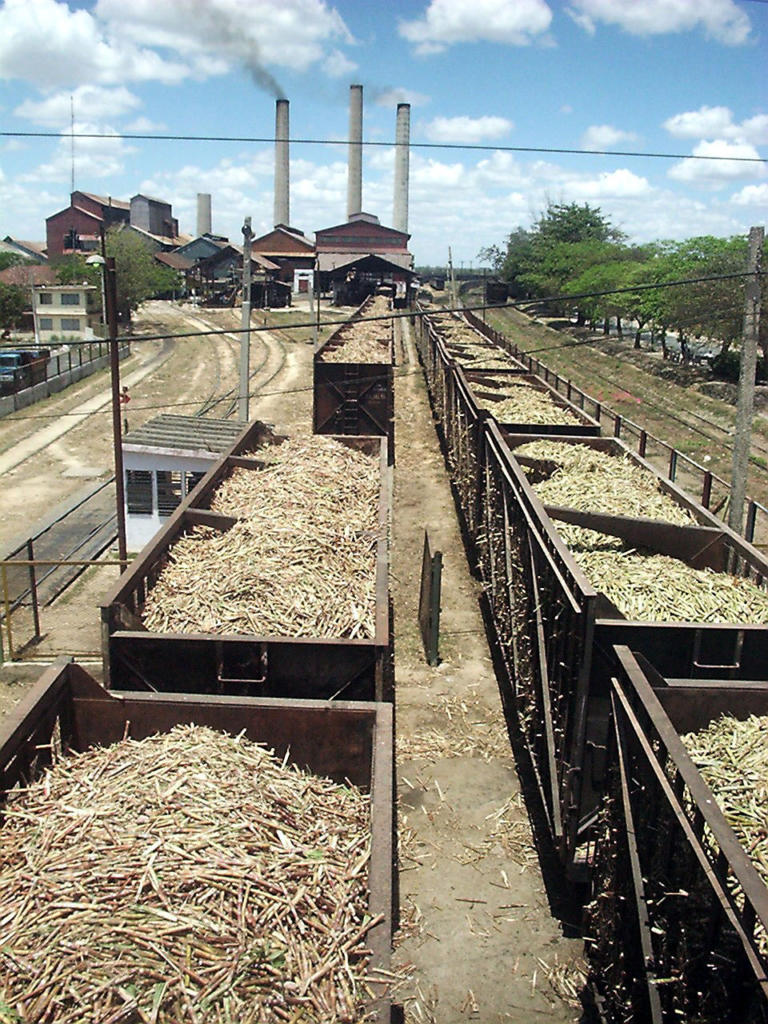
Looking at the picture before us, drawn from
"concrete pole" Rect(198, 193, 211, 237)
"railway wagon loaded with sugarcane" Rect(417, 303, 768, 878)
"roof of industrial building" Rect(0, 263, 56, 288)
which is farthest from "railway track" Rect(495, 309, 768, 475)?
"concrete pole" Rect(198, 193, 211, 237)

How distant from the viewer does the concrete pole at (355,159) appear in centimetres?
9619

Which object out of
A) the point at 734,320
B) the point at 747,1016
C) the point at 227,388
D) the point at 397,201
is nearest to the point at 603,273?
the point at 734,320

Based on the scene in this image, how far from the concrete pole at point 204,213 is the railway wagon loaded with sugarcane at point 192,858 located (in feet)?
416

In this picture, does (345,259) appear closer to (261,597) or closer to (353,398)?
(353,398)

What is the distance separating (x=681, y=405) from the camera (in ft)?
115

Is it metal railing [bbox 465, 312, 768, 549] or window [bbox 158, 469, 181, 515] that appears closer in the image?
metal railing [bbox 465, 312, 768, 549]

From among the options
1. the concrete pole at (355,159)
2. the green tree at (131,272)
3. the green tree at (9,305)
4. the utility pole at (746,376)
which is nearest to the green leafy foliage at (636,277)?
the utility pole at (746,376)

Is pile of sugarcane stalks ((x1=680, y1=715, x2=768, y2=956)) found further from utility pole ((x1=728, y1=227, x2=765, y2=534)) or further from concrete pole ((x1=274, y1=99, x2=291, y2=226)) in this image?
concrete pole ((x1=274, y1=99, x2=291, y2=226))

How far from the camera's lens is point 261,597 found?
23.4ft

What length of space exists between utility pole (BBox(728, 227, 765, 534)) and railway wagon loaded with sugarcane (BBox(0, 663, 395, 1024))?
967cm

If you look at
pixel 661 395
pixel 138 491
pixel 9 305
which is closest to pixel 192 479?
pixel 138 491

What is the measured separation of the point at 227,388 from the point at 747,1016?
3537 centimetres

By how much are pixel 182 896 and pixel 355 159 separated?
105 meters

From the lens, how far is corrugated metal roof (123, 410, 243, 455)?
14812 mm
